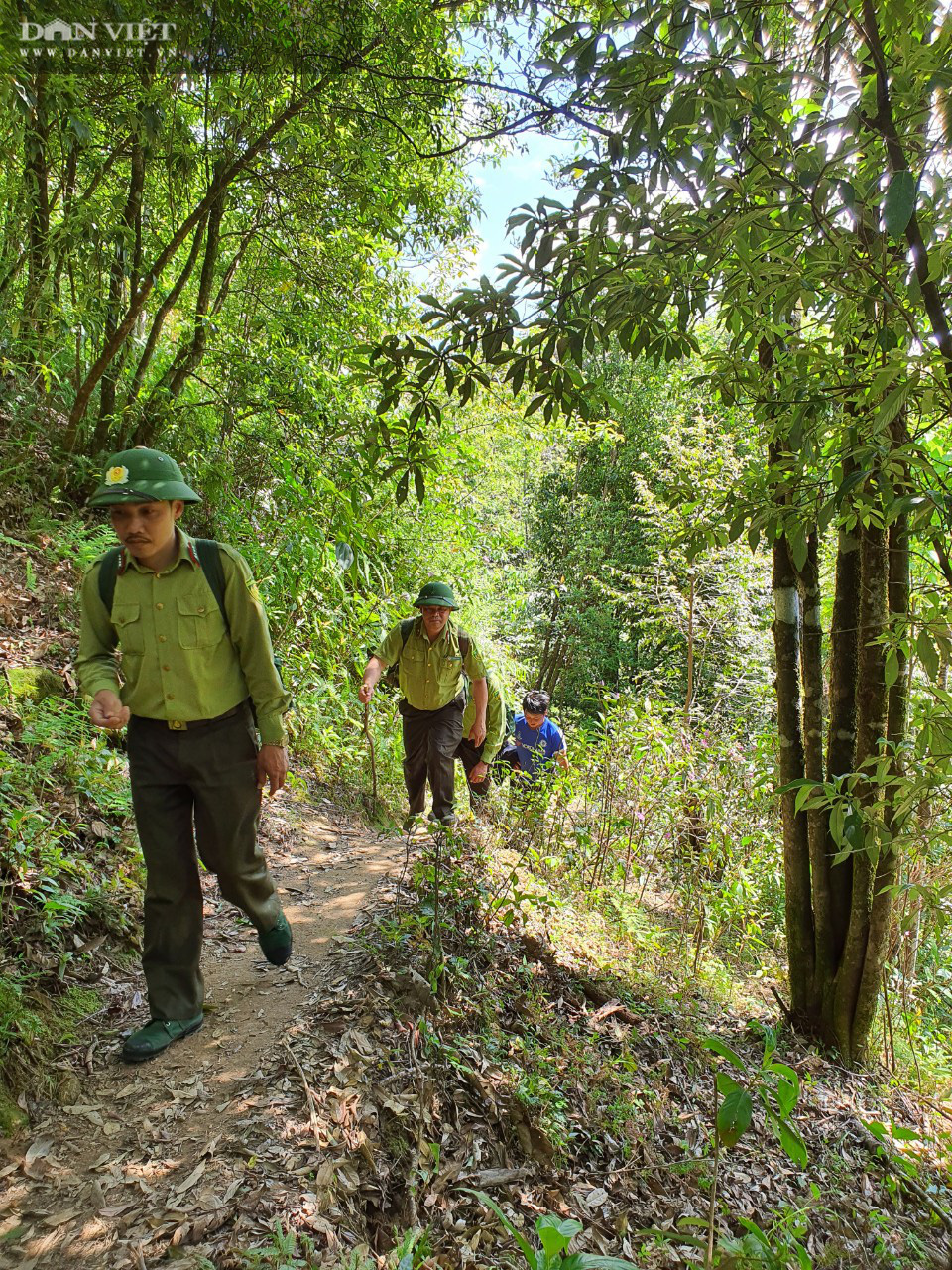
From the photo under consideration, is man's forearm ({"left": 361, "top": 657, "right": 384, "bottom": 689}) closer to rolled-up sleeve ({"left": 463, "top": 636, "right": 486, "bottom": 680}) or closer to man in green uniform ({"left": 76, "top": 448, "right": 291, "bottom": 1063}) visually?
rolled-up sleeve ({"left": 463, "top": 636, "right": 486, "bottom": 680})

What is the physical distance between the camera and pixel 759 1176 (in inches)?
145

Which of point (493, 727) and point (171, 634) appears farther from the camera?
point (493, 727)

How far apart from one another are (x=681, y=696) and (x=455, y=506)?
6.24 metres

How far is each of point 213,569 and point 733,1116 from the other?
264 cm

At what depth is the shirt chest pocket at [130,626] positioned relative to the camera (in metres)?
2.97

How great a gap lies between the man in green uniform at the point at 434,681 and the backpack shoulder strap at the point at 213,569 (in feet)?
7.15

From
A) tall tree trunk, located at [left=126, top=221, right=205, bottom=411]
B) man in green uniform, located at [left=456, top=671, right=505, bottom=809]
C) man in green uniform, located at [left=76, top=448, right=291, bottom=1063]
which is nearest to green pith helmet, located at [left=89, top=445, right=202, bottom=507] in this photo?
man in green uniform, located at [left=76, top=448, right=291, bottom=1063]

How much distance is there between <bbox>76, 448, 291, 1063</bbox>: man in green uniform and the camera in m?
2.97

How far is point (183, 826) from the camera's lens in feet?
10.3

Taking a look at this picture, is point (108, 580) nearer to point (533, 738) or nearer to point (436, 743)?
point (436, 743)

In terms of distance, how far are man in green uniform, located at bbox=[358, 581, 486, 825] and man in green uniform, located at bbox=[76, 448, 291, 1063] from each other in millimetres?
A: 2031

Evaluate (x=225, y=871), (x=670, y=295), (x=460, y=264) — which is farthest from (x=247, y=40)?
(x=460, y=264)

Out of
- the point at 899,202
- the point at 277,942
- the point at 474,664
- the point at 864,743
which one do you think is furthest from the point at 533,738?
the point at 899,202

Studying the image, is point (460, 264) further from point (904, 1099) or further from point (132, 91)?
point (904, 1099)
